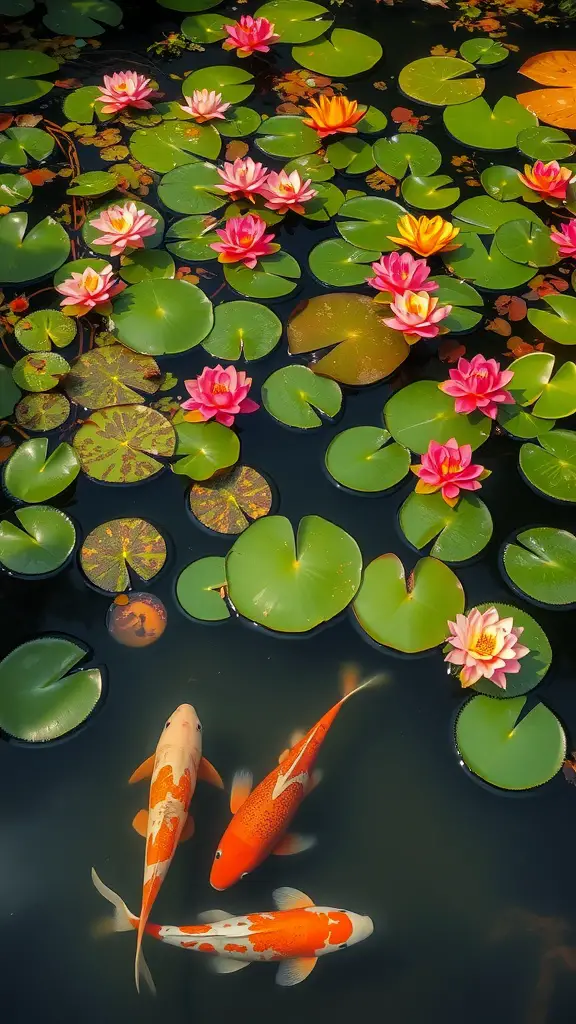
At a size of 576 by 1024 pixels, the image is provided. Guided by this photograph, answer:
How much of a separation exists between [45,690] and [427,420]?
1740mm

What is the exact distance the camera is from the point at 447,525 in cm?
281

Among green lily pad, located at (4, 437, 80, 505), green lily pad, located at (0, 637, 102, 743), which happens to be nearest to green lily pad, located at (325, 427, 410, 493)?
green lily pad, located at (4, 437, 80, 505)

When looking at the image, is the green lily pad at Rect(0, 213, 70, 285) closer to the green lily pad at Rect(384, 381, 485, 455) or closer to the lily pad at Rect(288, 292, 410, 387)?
the lily pad at Rect(288, 292, 410, 387)

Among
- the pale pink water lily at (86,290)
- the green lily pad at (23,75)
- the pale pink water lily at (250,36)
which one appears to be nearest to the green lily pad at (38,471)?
the pale pink water lily at (86,290)

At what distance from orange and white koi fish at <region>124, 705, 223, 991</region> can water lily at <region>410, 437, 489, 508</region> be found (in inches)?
46.3

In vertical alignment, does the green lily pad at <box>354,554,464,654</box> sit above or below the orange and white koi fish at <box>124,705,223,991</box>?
above

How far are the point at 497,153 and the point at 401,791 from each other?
3.32 meters

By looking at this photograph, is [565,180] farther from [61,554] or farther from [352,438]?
[61,554]

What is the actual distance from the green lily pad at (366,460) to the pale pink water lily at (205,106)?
7.00 ft

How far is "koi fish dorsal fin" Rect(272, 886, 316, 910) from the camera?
7.26ft

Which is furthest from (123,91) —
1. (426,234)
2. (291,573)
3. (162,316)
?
(291,573)

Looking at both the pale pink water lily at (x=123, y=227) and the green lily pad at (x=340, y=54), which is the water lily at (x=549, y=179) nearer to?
the green lily pad at (x=340, y=54)

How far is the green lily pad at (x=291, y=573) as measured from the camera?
103 inches

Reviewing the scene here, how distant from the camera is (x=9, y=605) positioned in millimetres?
2707
